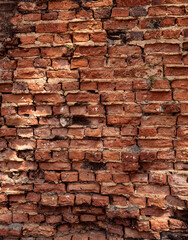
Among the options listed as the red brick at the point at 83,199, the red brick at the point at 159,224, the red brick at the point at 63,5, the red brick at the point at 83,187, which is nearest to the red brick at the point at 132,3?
the red brick at the point at 63,5

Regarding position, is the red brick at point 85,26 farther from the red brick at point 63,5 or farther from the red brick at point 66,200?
the red brick at point 66,200

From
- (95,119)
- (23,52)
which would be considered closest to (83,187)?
(95,119)

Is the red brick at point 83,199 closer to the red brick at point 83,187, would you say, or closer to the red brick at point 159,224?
the red brick at point 83,187

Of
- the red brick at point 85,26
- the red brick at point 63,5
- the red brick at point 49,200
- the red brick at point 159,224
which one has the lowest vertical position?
the red brick at point 159,224

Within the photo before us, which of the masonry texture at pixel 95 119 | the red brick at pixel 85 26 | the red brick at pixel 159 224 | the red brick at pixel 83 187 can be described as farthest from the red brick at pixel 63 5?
the red brick at pixel 159 224

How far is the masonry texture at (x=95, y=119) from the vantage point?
149cm

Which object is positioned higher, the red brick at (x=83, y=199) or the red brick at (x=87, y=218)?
the red brick at (x=83, y=199)

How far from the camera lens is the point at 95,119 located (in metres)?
1.55

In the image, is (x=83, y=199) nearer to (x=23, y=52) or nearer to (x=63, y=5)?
(x=23, y=52)

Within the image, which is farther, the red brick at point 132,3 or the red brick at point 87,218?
the red brick at point 87,218

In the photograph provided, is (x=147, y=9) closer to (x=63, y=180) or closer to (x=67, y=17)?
(x=67, y=17)

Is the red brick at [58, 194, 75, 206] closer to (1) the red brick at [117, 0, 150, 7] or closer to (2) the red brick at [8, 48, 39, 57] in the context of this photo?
(2) the red brick at [8, 48, 39, 57]

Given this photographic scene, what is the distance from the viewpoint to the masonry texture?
1490 millimetres

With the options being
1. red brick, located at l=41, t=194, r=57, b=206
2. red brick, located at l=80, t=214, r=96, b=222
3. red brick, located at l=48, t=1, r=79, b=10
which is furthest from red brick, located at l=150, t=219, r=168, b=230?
red brick, located at l=48, t=1, r=79, b=10
